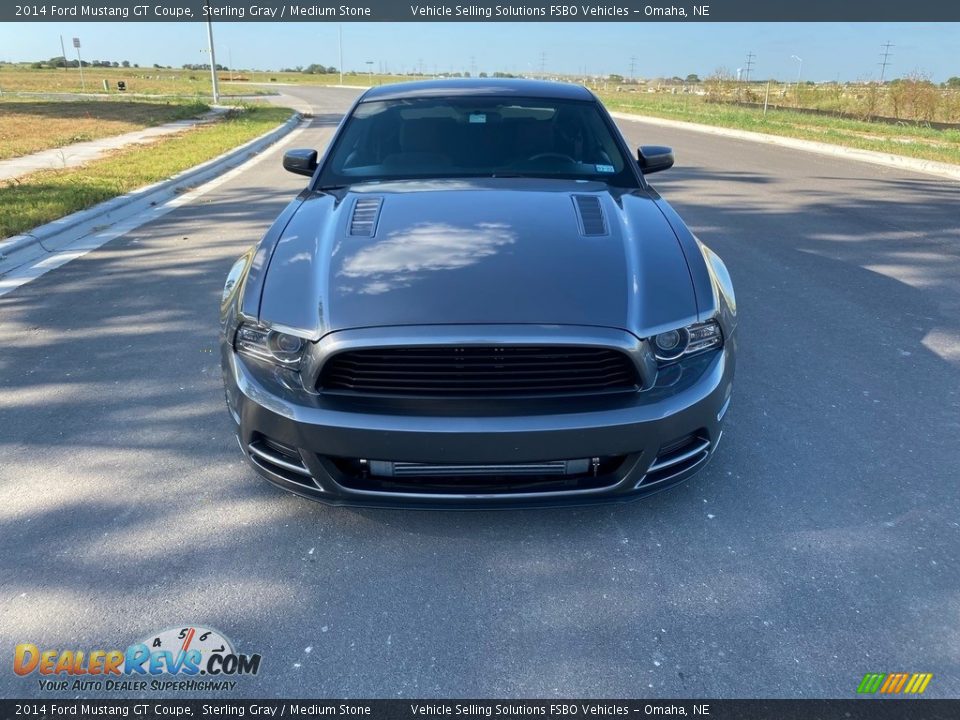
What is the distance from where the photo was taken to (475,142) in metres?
3.98

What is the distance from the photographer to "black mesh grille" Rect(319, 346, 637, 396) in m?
2.33

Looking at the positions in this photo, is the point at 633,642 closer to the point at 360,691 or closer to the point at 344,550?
the point at 360,691

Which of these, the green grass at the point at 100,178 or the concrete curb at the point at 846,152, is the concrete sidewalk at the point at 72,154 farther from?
the concrete curb at the point at 846,152

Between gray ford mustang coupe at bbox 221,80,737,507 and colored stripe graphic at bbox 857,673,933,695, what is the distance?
83 cm

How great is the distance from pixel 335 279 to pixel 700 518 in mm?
1656

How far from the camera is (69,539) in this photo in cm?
257

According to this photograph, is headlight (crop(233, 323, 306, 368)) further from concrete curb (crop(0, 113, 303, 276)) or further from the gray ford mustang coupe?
concrete curb (crop(0, 113, 303, 276))

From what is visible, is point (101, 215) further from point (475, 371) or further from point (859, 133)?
point (859, 133)

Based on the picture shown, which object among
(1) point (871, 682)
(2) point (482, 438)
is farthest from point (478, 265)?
(1) point (871, 682)

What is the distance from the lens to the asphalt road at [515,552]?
6.76 feet

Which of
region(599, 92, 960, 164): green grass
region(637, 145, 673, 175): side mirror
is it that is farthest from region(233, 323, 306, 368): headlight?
region(599, 92, 960, 164): green grass

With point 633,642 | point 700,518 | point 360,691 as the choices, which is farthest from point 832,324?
point 360,691

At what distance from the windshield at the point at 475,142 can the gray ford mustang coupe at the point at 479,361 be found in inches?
37.7

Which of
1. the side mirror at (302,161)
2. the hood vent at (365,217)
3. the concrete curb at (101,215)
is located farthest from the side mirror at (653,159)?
the concrete curb at (101,215)
